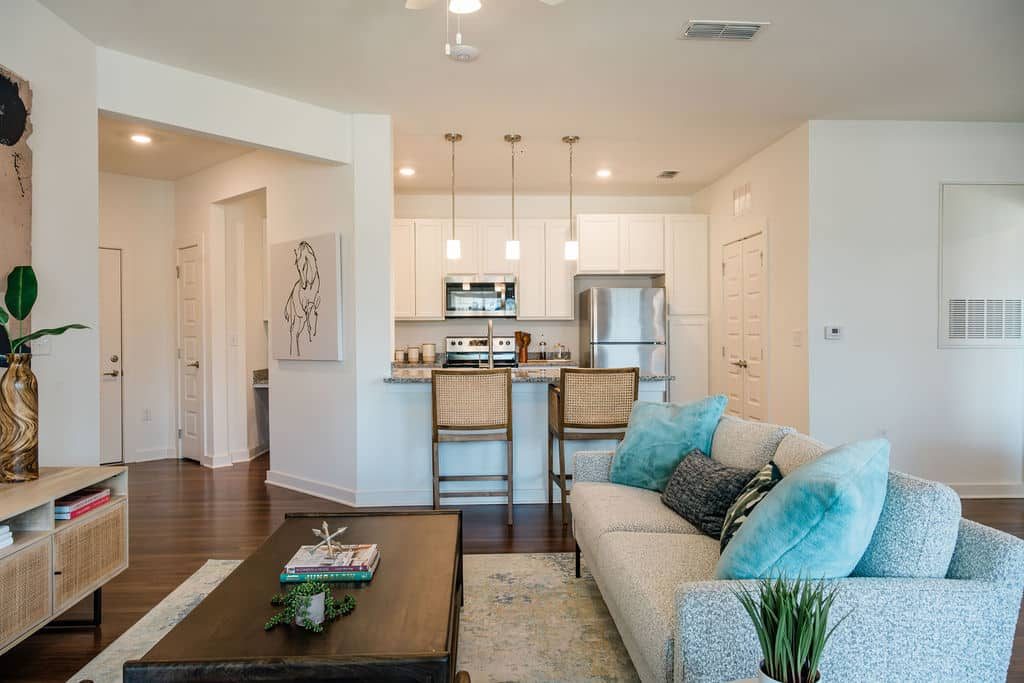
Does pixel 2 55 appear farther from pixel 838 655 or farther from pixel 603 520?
pixel 838 655

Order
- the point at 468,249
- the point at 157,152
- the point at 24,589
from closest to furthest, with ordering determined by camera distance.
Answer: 1. the point at 24,589
2. the point at 157,152
3. the point at 468,249

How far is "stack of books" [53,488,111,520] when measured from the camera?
91.2 inches

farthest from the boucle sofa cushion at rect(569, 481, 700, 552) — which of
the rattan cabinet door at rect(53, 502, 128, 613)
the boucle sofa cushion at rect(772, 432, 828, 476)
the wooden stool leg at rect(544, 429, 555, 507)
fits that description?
the rattan cabinet door at rect(53, 502, 128, 613)

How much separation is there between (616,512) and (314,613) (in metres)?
1.29

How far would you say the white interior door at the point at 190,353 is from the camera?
19.1 feet

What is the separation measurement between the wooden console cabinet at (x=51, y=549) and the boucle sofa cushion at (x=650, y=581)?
1.93 m

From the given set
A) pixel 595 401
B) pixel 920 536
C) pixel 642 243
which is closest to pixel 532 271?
pixel 642 243

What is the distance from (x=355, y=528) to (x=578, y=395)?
1.82 metres

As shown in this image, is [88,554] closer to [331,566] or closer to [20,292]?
[20,292]

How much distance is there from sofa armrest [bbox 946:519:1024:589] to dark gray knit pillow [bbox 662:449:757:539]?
29.0 inches

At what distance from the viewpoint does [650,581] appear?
181cm

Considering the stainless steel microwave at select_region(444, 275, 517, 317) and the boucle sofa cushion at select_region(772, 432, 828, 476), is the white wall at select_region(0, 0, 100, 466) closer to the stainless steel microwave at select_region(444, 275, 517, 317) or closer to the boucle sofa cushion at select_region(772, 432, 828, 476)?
the boucle sofa cushion at select_region(772, 432, 828, 476)

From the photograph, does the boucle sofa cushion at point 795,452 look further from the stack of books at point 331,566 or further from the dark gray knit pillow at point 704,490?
the stack of books at point 331,566

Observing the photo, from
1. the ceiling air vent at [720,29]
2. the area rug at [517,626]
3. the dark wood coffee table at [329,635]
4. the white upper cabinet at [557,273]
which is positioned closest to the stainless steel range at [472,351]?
the white upper cabinet at [557,273]
